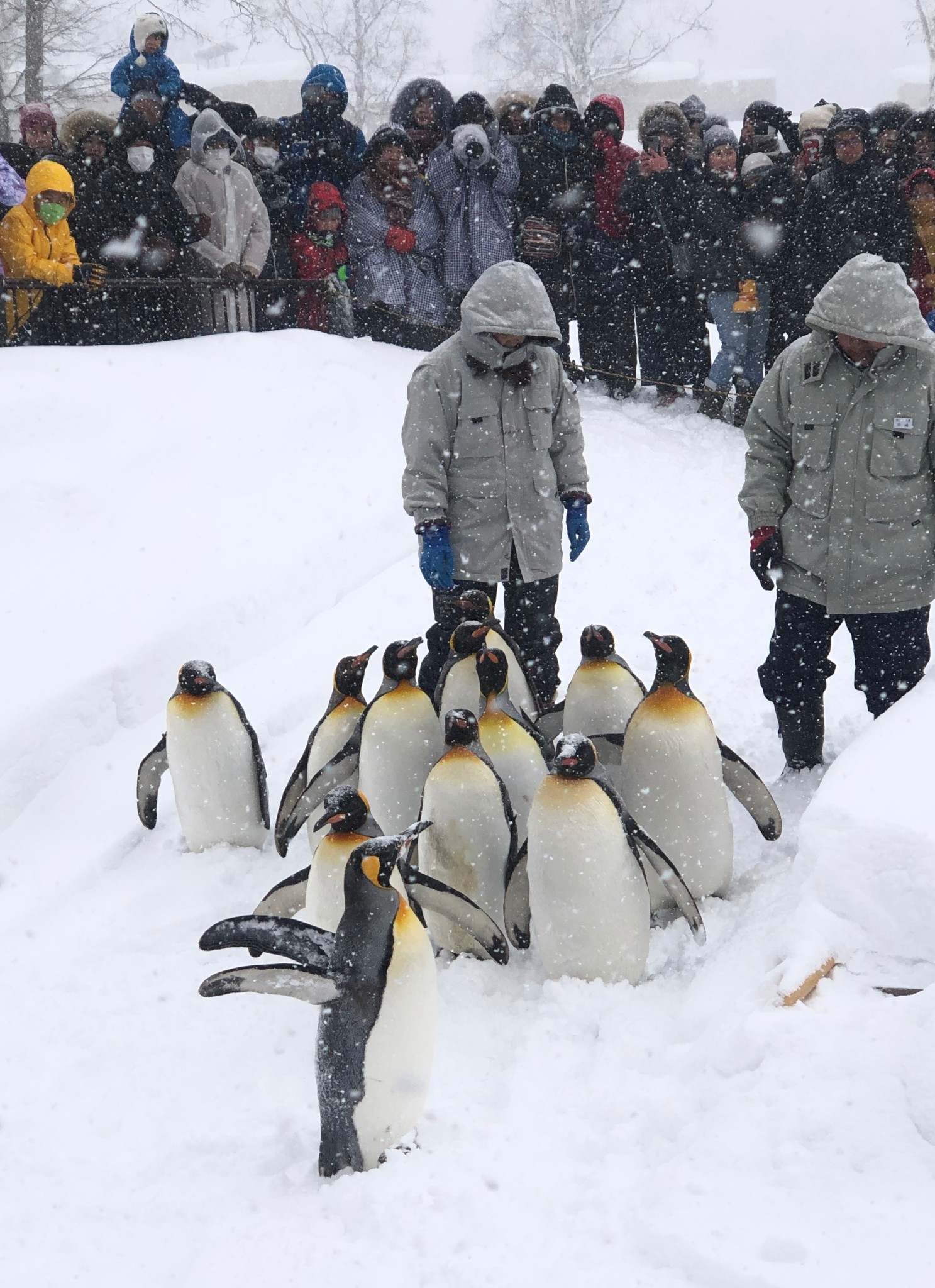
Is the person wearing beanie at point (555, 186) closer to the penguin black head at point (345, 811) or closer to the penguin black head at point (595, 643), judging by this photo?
the penguin black head at point (595, 643)

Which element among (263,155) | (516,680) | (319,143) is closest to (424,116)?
(319,143)

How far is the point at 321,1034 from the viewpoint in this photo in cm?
198

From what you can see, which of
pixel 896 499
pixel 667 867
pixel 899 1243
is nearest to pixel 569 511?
pixel 896 499

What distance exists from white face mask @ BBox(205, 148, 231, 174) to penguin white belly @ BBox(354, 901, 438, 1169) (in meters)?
Answer: 5.39

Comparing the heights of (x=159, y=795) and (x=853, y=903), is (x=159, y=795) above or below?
below

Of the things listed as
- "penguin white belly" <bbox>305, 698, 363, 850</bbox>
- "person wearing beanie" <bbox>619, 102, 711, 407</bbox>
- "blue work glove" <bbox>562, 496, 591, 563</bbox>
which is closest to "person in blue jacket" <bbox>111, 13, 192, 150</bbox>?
"person wearing beanie" <bbox>619, 102, 711, 407</bbox>

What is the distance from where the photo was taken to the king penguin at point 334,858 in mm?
2342

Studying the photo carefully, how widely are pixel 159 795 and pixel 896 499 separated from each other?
2.38 metres

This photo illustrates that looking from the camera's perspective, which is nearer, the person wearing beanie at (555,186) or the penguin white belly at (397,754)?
the penguin white belly at (397,754)

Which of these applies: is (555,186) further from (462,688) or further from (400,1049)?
(400,1049)

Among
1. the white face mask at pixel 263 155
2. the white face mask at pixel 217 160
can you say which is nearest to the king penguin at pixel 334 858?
the white face mask at pixel 217 160

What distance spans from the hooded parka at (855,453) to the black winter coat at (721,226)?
386cm

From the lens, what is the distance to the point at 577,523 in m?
3.62

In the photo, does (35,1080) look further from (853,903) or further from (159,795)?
(853,903)
